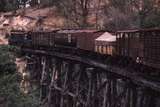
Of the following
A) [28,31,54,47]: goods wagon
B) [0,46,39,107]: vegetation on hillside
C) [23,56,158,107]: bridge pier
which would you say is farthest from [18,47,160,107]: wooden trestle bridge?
[0,46,39,107]: vegetation on hillside

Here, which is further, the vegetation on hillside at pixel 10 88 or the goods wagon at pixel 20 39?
the goods wagon at pixel 20 39

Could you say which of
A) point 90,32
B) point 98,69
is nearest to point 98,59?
point 98,69

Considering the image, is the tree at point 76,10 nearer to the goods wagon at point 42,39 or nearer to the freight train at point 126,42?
the goods wagon at point 42,39

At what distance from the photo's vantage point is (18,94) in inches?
516

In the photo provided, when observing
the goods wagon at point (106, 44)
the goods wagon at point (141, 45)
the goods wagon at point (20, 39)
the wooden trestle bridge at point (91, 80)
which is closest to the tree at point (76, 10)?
the goods wagon at point (20, 39)

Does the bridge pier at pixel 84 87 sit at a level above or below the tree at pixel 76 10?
below

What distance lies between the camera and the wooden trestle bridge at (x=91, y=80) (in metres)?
15.3

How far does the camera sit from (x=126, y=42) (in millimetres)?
17844

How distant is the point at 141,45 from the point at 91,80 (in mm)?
3860

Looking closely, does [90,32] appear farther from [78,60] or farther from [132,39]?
[132,39]

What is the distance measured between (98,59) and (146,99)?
554 cm

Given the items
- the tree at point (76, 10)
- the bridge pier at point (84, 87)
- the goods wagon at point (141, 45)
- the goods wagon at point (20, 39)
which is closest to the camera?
the goods wagon at point (141, 45)

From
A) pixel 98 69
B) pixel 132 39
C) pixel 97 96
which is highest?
pixel 132 39

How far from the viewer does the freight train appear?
50.1 ft
